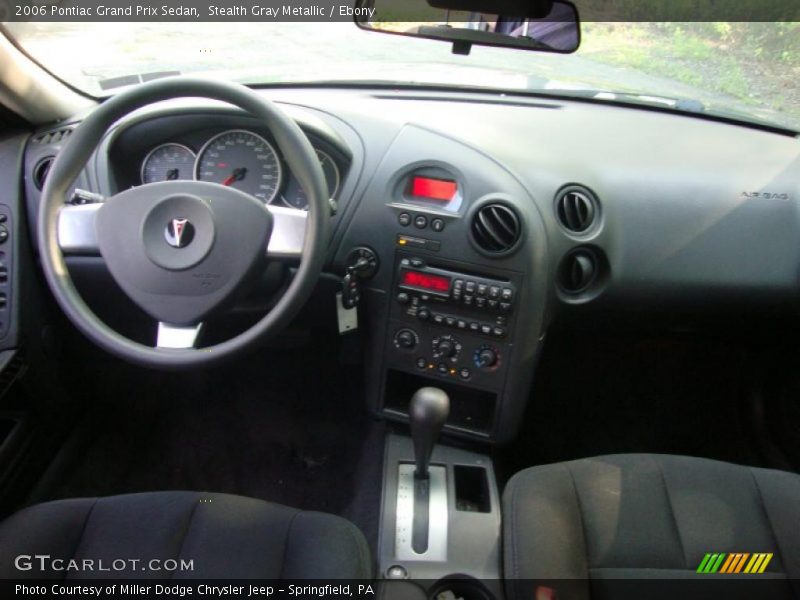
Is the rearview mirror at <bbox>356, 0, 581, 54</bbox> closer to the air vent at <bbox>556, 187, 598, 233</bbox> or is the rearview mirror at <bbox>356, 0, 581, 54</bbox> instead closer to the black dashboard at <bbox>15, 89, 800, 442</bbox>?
the black dashboard at <bbox>15, 89, 800, 442</bbox>

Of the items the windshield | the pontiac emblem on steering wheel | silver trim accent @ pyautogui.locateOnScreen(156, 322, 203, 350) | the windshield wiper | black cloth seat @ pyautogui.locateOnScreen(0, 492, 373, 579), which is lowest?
black cloth seat @ pyautogui.locateOnScreen(0, 492, 373, 579)

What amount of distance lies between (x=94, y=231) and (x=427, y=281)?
2.58ft

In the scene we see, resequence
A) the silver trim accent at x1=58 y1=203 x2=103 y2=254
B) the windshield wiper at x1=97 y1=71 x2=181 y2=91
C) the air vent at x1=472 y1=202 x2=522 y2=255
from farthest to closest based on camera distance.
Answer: the windshield wiper at x1=97 y1=71 x2=181 y2=91, the air vent at x1=472 y1=202 x2=522 y2=255, the silver trim accent at x1=58 y1=203 x2=103 y2=254

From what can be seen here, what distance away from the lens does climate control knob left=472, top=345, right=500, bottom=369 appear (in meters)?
1.72

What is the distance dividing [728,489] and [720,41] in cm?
118

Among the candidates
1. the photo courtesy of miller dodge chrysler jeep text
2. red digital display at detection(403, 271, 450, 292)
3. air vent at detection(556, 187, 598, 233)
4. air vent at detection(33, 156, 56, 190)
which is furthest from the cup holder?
air vent at detection(33, 156, 56, 190)

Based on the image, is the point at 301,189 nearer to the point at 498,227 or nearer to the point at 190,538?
the point at 498,227

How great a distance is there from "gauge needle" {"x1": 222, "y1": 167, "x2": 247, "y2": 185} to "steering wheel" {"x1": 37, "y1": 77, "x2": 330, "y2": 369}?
0.34 meters

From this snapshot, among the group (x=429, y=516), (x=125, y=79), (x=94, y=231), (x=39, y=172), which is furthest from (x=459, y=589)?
(x=125, y=79)

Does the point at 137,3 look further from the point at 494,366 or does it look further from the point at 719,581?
the point at 719,581

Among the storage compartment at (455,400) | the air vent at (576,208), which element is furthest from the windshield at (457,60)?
the storage compartment at (455,400)

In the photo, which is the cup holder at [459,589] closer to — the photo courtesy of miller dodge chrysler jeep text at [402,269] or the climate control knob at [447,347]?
the photo courtesy of miller dodge chrysler jeep text at [402,269]

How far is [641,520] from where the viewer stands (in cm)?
150

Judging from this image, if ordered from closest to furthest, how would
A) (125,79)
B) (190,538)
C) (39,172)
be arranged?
(190,538) < (39,172) < (125,79)
